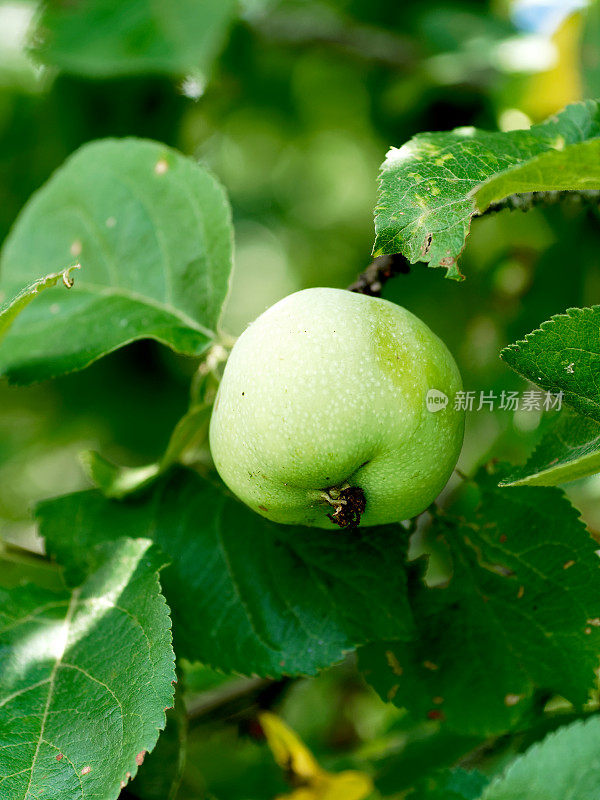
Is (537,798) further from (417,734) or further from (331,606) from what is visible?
(417,734)

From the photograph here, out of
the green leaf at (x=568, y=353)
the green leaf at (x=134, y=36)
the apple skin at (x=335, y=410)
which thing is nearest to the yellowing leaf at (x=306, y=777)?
the apple skin at (x=335, y=410)

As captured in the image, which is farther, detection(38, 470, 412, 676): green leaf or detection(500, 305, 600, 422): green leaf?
detection(38, 470, 412, 676): green leaf

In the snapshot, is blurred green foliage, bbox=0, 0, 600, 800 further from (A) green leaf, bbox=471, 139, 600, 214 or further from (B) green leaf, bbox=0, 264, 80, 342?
(B) green leaf, bbox=0, 264, 80, 342

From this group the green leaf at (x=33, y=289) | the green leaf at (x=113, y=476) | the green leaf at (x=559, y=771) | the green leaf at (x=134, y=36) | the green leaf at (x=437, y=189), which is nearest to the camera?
the green leaf at (x=559, y=771)

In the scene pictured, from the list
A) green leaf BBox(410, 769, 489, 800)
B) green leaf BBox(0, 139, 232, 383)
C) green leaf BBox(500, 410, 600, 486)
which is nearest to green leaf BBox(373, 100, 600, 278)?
green leaf BBox(500, 410, 600, 486)

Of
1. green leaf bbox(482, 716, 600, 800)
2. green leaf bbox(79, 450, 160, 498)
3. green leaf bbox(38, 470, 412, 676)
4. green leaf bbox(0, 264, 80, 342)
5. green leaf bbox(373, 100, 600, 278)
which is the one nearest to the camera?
green leaf bbox(482, 716, 600, 800)

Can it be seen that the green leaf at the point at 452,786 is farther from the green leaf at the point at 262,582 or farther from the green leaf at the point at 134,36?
the green leaf at the point at 134,36
